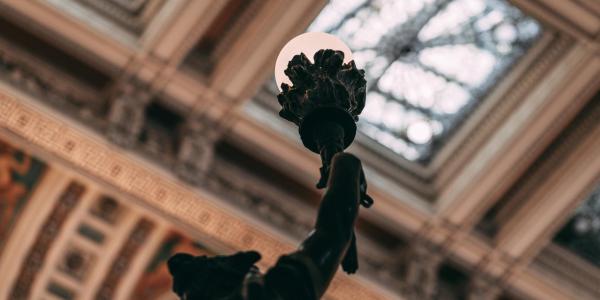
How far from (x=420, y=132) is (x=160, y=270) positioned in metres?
3.04

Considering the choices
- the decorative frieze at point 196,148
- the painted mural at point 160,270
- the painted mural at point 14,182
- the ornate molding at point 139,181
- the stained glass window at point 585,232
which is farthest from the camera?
the stained glass window at point 585,232

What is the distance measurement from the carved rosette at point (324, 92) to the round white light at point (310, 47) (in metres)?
0.10

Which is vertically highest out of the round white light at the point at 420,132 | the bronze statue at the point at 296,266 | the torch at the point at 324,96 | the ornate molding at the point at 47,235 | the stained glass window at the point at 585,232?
the torch at the point at 324,96

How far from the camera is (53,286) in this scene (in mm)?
11758

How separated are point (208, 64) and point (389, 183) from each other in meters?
2.06

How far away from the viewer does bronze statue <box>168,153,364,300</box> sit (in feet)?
11.1

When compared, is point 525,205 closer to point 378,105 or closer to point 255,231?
point 378,105

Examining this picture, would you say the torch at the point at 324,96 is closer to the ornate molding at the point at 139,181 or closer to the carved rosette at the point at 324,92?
the carved rosette at the point at 324,92

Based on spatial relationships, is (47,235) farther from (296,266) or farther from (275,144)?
(296,266)

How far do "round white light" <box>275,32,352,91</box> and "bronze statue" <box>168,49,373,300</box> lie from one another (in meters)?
0.35

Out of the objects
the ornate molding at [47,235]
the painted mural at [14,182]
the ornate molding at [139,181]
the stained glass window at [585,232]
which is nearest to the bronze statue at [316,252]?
the ornate molding at [139,181]

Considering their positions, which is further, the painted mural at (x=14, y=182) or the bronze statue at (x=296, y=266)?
the painted mural at (x=14, y=182)

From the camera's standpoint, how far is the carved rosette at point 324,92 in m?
4.15

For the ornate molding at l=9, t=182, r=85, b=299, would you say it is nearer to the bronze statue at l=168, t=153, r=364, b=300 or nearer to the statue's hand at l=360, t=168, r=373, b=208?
the statue's hand at l=360, t=168, r=373, b=208
